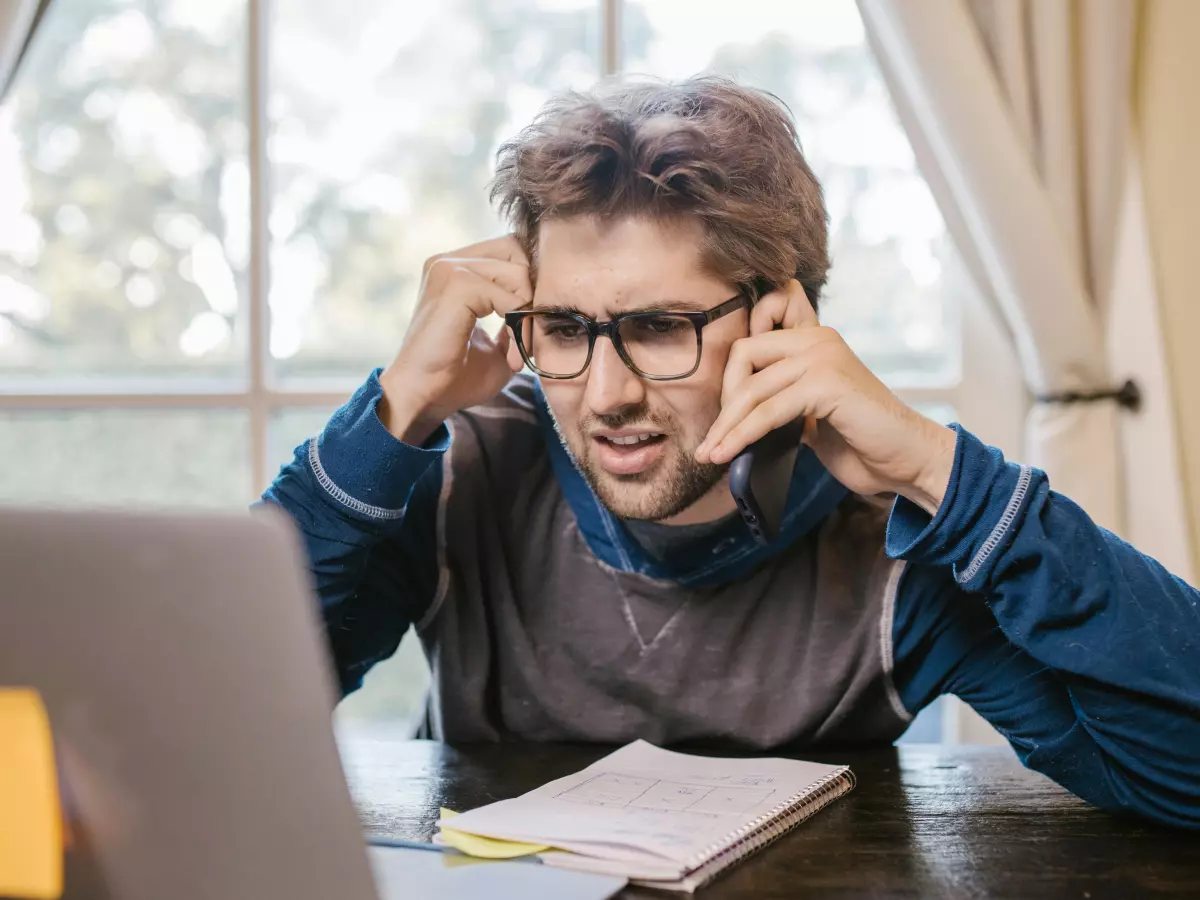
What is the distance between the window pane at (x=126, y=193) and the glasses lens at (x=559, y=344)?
3.80ft

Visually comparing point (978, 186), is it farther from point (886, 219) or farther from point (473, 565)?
point (473, 565)

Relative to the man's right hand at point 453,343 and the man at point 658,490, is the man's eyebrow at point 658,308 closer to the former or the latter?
the man at point 658,490

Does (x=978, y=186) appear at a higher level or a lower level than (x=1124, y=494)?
higher

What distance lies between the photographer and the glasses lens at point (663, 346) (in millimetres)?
1318

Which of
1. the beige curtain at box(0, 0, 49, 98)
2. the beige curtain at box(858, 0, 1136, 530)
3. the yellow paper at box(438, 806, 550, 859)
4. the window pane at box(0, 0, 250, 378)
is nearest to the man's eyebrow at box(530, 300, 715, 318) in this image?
the yellow paper at box(438, 806, 550, 859)

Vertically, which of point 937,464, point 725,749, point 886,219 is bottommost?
point 725,749

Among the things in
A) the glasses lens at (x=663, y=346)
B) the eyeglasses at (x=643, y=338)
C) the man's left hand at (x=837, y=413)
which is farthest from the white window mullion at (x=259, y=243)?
the man's left hand at (x=837, y=413)

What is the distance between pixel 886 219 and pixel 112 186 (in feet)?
5.26

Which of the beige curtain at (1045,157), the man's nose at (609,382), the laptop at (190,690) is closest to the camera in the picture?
the laptop at (190,690)

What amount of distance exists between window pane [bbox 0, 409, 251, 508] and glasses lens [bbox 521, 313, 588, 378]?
116 centimetres

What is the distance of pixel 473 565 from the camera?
149 centimetres

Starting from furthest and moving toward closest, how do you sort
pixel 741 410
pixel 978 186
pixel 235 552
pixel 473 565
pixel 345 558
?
pixel 978 186
pixel 473 565
pixel 345 558
pixel 741 410
pixel 235 552

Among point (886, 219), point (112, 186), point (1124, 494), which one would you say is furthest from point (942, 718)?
point (112, 186)

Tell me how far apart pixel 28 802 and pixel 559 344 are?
2.88 ft
